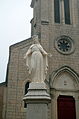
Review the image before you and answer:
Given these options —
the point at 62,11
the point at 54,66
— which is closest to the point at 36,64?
the point at 54,66

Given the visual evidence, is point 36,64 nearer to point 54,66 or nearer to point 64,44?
point 54,66

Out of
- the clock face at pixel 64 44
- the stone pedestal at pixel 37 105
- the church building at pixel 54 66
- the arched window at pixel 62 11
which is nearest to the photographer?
the stone pedestal at pixel 37 105

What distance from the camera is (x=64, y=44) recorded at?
66.1 feet

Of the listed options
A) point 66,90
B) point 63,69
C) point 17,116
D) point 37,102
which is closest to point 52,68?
point 63,69

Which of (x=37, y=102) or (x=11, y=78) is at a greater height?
(x=11, y=78)

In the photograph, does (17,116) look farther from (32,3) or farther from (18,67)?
(32,3)

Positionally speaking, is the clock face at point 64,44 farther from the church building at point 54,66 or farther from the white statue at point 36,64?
the white statue at point 36,64

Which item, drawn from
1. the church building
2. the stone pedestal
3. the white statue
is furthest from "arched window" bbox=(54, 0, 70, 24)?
the stone pedestal

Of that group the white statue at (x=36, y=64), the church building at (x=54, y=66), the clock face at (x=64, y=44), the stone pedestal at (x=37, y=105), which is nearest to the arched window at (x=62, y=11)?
the church building at (x=54, y=66)

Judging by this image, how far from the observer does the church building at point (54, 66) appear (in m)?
17.0

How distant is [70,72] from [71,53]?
1.78 meters

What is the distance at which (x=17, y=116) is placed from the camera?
1652cm

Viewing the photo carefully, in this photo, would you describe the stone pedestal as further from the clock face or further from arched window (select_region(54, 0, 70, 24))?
arched window (select_region(54, 0, 70, 24))

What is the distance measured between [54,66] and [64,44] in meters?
2.58
